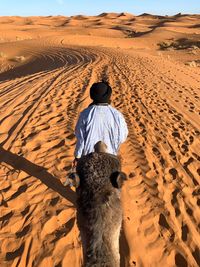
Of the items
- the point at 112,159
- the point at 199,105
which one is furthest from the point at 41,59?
the point at 112,159

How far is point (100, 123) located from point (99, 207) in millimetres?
1067

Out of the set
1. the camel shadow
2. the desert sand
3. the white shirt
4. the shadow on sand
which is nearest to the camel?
the white shirt

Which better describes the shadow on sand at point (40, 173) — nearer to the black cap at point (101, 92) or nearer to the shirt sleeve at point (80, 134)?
the shirt sleeve at point (80, 134)

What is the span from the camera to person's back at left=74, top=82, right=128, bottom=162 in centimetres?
368

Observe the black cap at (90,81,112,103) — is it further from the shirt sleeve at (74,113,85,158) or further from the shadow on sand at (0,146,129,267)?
the shadow on sand at (0,146,129,267)

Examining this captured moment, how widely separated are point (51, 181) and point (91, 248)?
325 cm

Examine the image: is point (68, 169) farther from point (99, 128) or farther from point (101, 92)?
point (101, 92)

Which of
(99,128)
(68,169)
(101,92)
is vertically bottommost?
(68,169)

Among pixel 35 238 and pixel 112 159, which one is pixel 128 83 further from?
pixel 112 159

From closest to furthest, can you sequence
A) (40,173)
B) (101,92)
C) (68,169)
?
1. (101,92)
2. (40,173)
3. (68,169)

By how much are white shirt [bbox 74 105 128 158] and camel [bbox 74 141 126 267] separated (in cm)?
61

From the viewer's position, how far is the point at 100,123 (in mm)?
3689

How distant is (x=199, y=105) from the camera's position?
11.6 metres

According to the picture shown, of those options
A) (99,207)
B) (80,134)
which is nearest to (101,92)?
(80,134)
